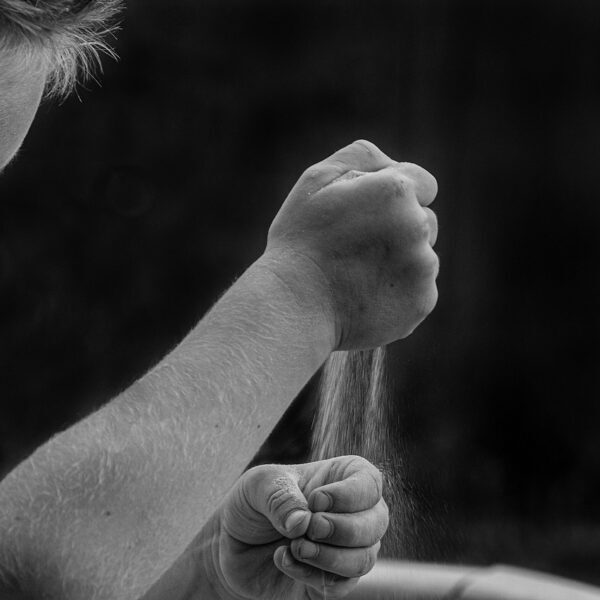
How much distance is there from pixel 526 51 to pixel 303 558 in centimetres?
304

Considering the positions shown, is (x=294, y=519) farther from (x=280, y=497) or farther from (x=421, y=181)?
(x=421, y=181)

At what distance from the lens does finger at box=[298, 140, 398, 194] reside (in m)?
0.67

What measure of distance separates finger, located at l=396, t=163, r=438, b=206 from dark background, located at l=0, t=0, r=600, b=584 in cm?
260

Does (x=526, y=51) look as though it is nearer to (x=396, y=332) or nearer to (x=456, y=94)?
(x=456, y=94)

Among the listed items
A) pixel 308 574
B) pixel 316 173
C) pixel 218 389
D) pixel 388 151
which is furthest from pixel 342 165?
pixel 388 151

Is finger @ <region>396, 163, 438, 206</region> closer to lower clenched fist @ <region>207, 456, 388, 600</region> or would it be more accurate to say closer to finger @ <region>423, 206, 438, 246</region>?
finger @ <region>423, 206, 438, 246</region>

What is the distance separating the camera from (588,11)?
3.62m

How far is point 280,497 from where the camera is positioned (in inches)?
30.9

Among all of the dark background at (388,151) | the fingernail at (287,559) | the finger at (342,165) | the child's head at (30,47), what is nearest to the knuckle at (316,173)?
the finger at (342,165)

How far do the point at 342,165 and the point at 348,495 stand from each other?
234 mm

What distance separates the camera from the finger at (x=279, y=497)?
0.75 meters

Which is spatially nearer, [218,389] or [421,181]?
[218,389]

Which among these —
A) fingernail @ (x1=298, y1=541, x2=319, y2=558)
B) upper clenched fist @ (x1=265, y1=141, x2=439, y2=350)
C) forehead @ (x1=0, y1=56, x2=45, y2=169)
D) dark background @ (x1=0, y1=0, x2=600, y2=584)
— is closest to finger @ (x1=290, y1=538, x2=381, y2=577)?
fingernail @ (x1=298, y1=541, x2=319, y2=558)

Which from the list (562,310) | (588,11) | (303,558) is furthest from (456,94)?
(303,558)
